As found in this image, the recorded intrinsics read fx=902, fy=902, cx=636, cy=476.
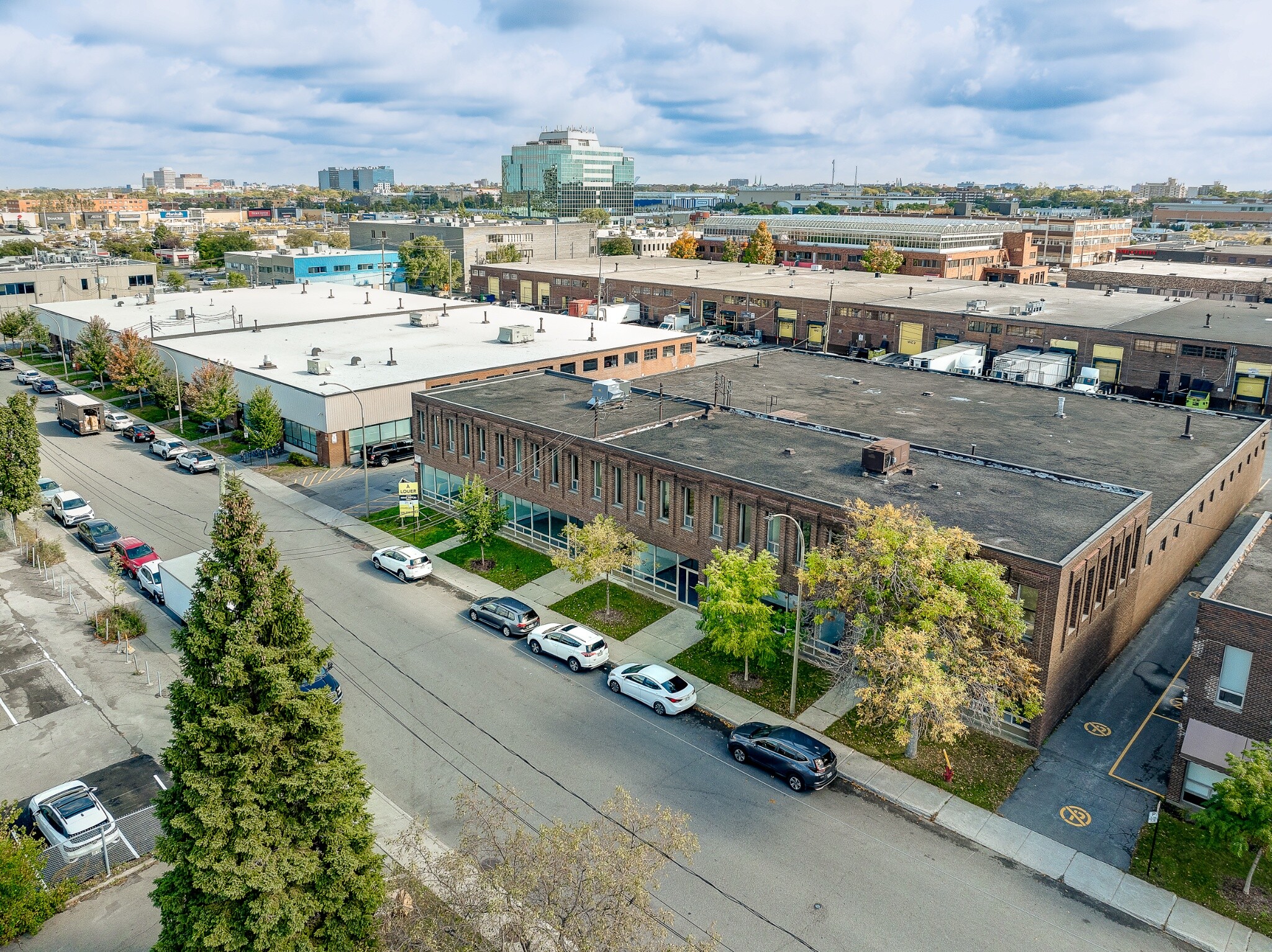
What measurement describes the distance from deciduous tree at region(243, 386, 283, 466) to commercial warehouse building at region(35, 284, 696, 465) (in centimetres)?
154

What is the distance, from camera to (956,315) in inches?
3477

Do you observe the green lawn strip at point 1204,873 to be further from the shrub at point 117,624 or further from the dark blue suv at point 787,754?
the shrub at point 117,624

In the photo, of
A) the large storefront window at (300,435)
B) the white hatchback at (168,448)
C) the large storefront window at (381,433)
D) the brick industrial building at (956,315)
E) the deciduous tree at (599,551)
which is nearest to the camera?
the deciduous tree at (599,551)

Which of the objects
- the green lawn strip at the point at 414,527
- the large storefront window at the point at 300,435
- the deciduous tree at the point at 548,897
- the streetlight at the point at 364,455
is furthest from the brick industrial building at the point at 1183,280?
the deciduous tree at the point at 548,897

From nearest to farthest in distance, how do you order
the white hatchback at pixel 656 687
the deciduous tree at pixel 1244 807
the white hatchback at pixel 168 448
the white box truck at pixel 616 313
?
the deciduous tree at pixel 1244 807 → the white hatchback at pixel 656 687 → the white hatchback at pixel 168 448 → the white box truck at pixel 616 313

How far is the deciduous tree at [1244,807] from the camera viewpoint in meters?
22.3

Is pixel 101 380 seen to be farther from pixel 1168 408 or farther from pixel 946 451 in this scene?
pixel 1168 408

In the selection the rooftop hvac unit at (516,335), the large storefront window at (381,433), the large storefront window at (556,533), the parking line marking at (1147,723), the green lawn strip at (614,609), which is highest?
the rooftop hvac unit at (516,335)

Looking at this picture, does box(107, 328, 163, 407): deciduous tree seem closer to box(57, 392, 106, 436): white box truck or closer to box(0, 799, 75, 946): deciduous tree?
box(57, 392, 106, 436): white box truck

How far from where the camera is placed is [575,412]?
48.2 metres

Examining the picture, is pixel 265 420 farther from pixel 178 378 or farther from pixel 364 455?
pixel 364 455

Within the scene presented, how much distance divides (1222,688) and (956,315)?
2640 inches

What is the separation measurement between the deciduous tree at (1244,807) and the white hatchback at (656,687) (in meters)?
15.7

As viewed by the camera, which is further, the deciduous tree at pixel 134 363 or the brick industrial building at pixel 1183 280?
the brick industrial building at pixel 1183 280
